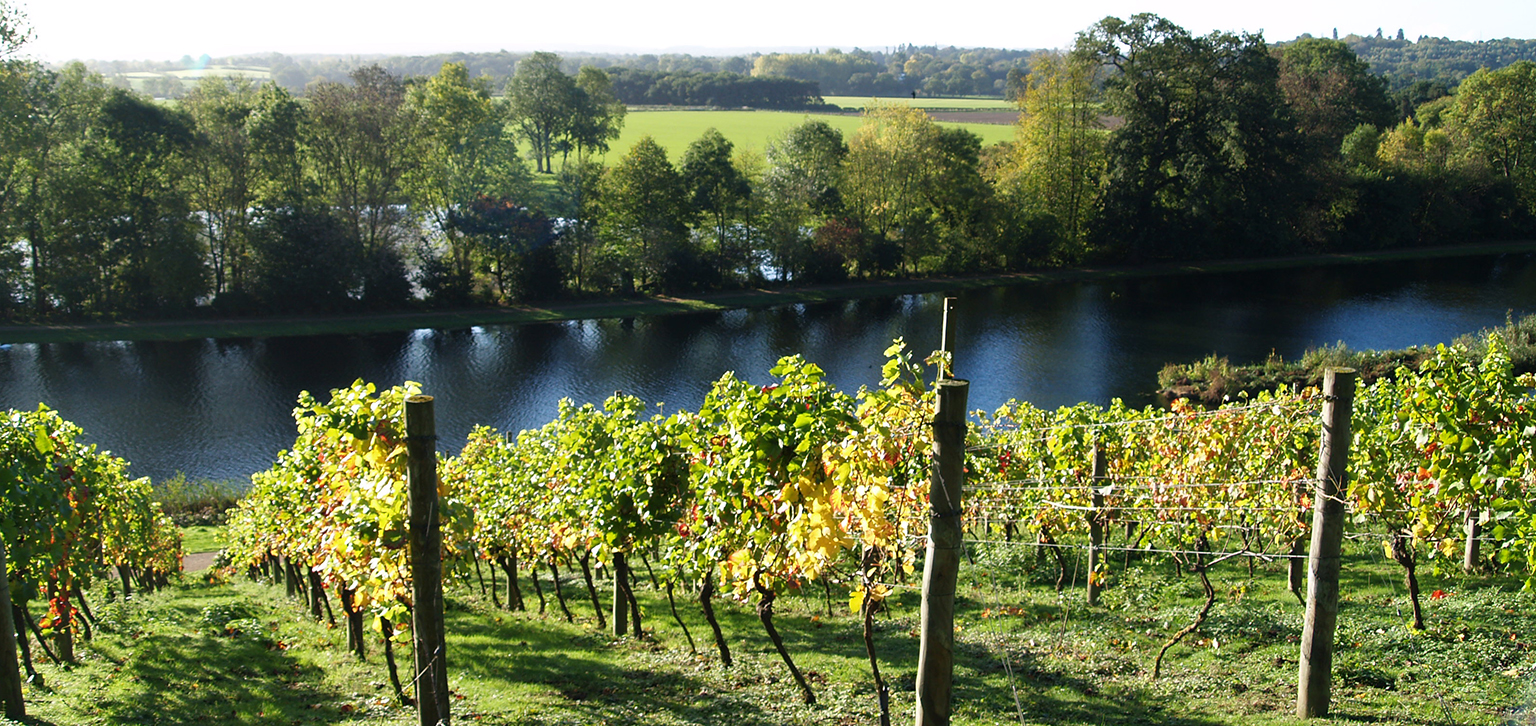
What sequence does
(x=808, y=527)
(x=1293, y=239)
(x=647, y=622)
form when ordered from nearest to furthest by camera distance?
(x=808, y=527), (x=647, y=622), (x=1293, y=239)

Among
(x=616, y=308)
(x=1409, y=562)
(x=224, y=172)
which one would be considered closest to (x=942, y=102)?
(x=616, y=308)

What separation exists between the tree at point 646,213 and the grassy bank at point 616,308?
6.21ft

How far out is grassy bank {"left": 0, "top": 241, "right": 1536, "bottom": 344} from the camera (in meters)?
44.5

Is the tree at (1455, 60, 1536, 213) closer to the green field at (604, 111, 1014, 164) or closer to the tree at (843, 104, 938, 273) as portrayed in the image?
the green field at (604, 111, 1014, 164)

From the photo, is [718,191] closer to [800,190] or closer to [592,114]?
[800,190]

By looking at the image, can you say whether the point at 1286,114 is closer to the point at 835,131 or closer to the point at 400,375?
the point at 835,131

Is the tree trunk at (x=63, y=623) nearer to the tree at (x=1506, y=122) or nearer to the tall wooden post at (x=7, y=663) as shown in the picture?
the tall wooden post at (x=7, y=663)

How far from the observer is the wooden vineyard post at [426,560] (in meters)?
7.07

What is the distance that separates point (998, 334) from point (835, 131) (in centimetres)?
1653

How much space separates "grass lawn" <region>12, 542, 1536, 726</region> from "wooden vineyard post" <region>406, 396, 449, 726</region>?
2006mm

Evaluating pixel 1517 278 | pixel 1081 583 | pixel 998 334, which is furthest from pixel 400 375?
pixel 1517 278

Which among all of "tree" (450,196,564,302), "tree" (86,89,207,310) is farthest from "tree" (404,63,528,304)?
Answer: "tree" (86,89,207,310)

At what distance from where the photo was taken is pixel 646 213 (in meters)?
50.6

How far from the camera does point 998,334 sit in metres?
43.7
